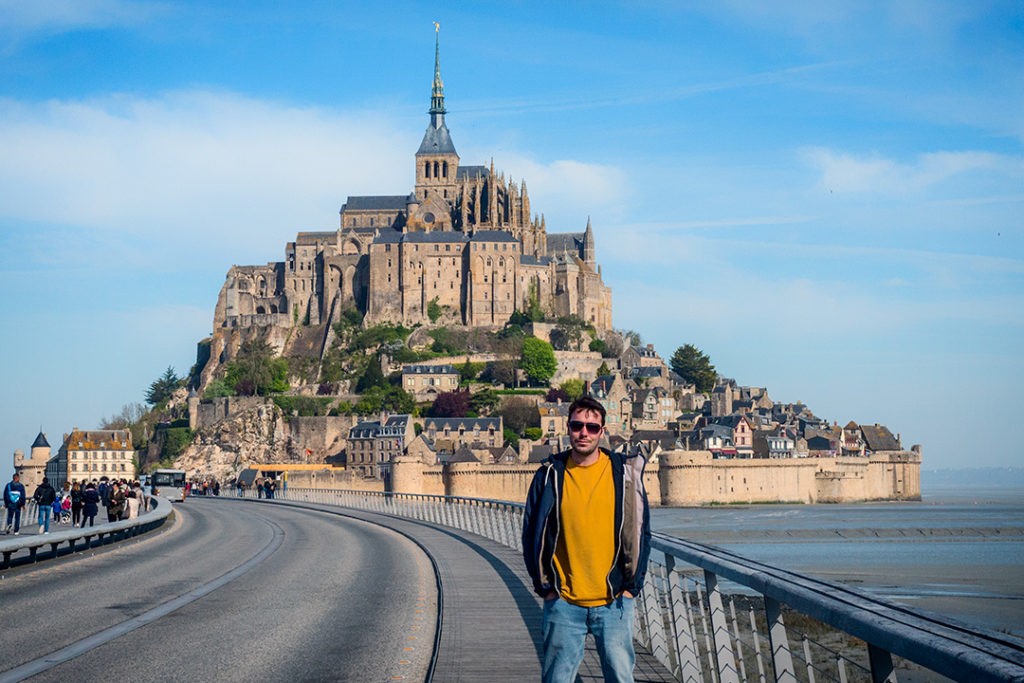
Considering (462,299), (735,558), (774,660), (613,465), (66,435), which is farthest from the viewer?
(462,299)

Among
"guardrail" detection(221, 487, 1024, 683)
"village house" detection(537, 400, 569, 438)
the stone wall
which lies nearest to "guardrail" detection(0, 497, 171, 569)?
"guardrail" detection(221, 487, 1024, 683)

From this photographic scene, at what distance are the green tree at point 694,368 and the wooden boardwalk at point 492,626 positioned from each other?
11448 cm

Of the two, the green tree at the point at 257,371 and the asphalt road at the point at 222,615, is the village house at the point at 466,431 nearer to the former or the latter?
the green tree at the point at 257,371

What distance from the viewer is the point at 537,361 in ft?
363

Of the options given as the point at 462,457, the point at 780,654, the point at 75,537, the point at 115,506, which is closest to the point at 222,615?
the point at 780,654

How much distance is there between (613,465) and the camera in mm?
6906

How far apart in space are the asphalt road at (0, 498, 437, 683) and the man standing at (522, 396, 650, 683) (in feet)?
9.93

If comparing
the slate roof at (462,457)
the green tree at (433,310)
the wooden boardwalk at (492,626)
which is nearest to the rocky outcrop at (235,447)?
the green tree at (433,310)

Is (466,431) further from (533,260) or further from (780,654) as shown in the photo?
(780,654)

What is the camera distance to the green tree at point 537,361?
110688 millimetres

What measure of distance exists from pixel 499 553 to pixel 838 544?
39459mm

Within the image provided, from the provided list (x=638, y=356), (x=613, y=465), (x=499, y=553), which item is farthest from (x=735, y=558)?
(x=638, y=356)

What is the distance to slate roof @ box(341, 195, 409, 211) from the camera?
130000 mm

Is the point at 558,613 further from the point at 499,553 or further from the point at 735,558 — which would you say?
the point at 499,553
